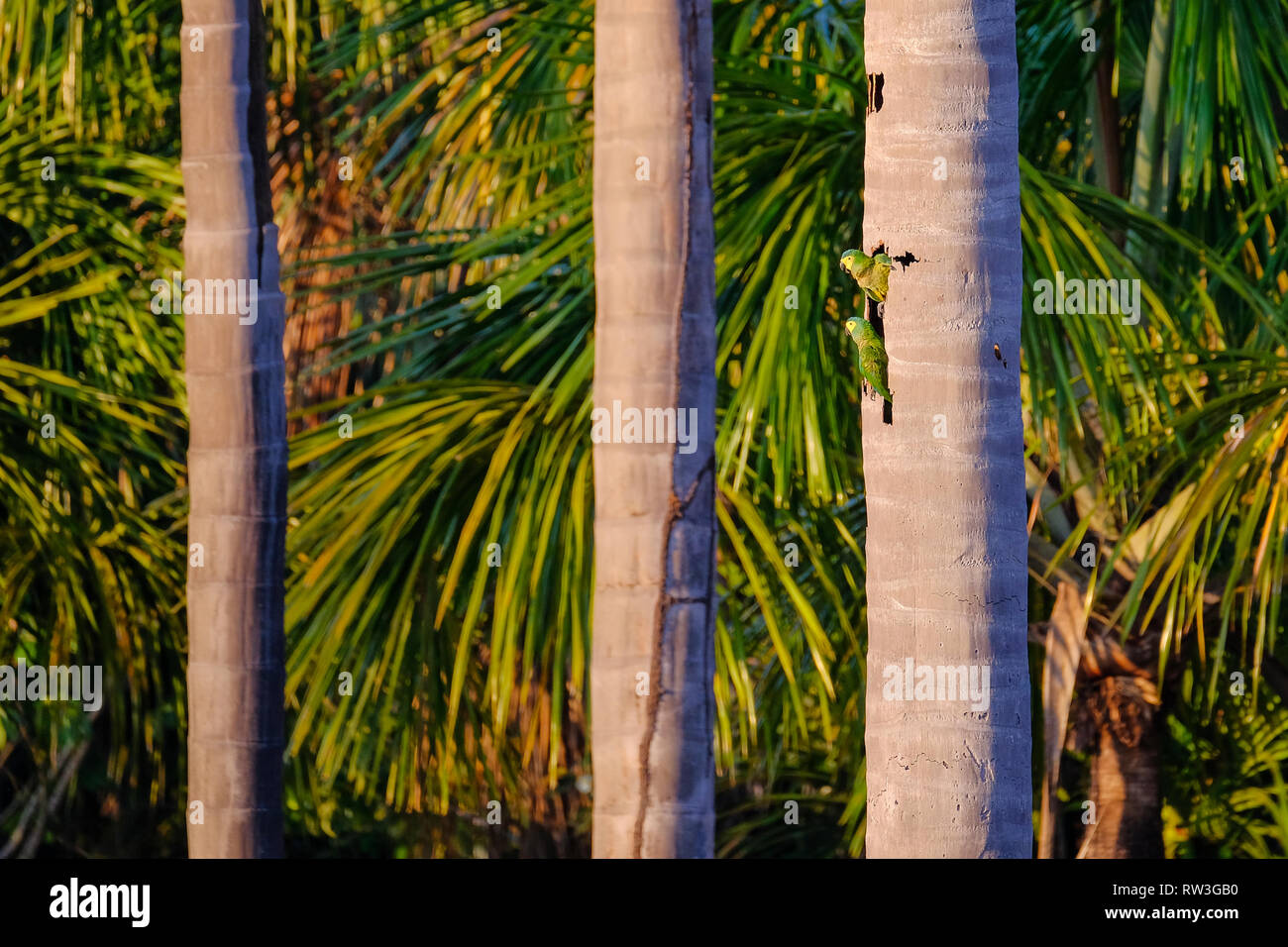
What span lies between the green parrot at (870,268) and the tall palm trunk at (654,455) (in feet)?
4.68

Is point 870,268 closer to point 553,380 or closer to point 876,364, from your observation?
point 876,364

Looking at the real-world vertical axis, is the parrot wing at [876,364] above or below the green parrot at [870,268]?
below

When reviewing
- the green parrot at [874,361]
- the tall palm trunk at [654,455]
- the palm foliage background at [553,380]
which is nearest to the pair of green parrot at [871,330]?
the green parrot at [874,361]

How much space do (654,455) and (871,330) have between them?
1.43 m

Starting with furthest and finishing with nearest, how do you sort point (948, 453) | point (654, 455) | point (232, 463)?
point (232, 463)
point (654, 455)
point (948, 453)

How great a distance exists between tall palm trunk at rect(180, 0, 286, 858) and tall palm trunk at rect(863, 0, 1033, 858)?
7.61ft

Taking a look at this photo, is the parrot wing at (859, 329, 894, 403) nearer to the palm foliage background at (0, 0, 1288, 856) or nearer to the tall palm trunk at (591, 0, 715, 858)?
the tall palm trunk at (591, 0, 715, 858)

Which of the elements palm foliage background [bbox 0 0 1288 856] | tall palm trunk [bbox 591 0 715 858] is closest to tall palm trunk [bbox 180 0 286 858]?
palm foliage background [bbox 0 0 1288 856]

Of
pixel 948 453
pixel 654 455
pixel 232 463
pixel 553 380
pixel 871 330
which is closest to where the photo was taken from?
pixel 948 453

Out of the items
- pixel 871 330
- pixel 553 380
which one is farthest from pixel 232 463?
pixel 871 330

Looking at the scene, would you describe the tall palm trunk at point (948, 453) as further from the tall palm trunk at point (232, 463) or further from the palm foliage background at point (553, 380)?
the tall palm trunk at point (232, 463)

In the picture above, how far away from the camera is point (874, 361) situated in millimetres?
2518

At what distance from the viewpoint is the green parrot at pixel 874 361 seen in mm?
2510

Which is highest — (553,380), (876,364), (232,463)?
(553,380)
